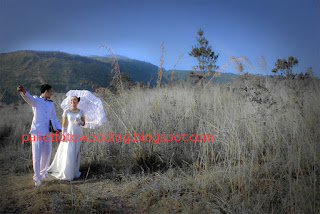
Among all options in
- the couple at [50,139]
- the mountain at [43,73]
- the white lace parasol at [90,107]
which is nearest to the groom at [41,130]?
the couple at [50,139]

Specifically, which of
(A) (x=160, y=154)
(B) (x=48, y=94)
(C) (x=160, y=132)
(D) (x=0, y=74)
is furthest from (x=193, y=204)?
(D) (x=0, y=74)

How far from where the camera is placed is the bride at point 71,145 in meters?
3.79

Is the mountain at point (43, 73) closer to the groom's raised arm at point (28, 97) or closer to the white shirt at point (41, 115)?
the white shirt at point (41, 115)

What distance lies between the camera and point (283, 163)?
2771 millimetres

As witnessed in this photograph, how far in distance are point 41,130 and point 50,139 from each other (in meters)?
0.28

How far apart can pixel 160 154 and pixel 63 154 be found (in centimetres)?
184

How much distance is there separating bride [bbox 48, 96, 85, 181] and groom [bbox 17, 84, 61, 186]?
0.23 metres

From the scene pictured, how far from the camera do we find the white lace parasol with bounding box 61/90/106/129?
3.98 m

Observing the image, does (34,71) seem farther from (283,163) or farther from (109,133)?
(283,163)

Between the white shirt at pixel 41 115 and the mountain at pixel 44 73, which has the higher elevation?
the mountain at pixel 44 73

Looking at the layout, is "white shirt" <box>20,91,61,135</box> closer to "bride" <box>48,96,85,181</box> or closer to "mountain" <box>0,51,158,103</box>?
"bride" <box>48,96,85,181</box>

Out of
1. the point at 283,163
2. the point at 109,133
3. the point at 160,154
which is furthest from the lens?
the point at 109,133

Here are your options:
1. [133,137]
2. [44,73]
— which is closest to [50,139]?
[133,137]

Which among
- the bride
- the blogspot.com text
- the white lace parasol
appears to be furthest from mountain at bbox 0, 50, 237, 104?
the bride
